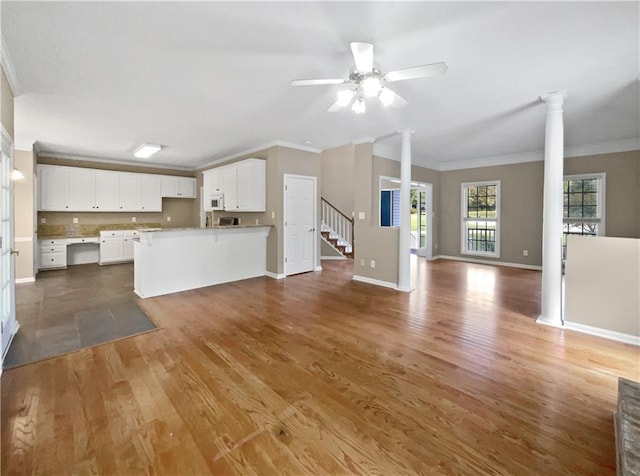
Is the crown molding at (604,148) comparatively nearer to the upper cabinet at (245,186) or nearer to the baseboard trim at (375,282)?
→ the baseboard trim at (375,282)

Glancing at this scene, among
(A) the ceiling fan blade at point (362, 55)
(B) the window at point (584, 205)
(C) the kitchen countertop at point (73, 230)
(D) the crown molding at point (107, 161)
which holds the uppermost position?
(D) the crown molding at point (107, 161)

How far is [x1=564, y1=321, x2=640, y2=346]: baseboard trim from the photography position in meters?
2.95

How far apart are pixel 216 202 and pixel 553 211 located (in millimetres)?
6087

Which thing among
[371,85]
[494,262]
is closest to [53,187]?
[371,85]

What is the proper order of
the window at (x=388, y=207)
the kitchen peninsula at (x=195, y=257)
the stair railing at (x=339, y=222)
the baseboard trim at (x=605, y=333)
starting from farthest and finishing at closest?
the window at (x=388, y=207)
the stair railing at (x=339, y=222)
the kitchen peninsula at (x=195, y=257)
the baseboard trim at (x=605, y=333)

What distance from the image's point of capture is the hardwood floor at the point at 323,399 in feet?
5.07

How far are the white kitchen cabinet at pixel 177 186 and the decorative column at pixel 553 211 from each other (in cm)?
818

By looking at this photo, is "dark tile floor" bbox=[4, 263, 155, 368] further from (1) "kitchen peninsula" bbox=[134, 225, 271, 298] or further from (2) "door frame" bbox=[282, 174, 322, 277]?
(2) "door frame" bbox=[282, 174, 322, 277]

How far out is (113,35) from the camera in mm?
2262

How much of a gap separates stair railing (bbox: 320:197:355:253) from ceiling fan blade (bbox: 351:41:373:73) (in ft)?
19.8

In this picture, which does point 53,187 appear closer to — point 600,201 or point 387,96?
point 387,96

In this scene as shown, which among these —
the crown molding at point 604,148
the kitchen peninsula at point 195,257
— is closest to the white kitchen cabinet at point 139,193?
the kitchen peninsula at point 195,257

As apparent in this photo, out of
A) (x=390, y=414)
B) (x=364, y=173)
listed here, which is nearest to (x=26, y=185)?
(x=364, y=173)

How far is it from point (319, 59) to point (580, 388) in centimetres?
332
